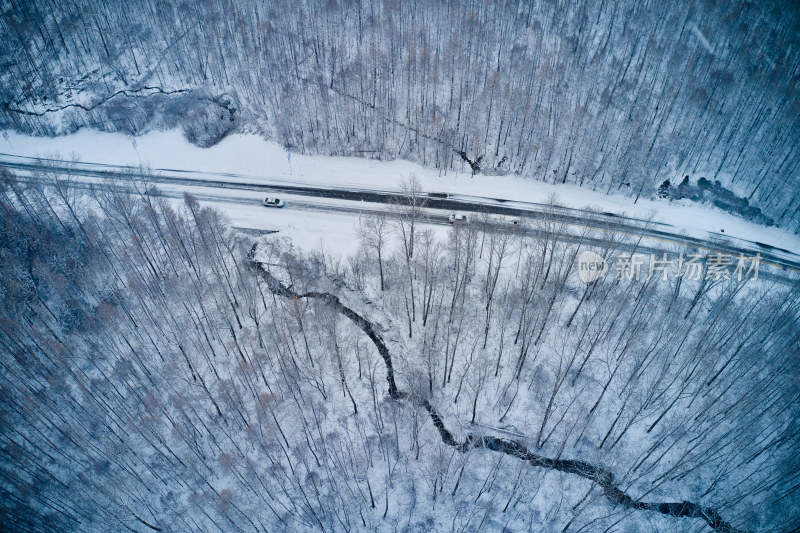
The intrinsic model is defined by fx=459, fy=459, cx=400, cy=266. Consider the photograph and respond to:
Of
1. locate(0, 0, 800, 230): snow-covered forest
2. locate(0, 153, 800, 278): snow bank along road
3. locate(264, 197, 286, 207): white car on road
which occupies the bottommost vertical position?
locate(264, 197, 286, 207): white car on road

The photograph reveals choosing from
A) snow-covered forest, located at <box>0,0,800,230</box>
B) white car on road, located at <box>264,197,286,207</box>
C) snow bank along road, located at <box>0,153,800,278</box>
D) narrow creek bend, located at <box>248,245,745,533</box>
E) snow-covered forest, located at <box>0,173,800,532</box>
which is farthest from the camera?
snow-covered forest, located at <box>0,0,800,230</box>

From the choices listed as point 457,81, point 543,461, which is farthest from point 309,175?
point 543,461

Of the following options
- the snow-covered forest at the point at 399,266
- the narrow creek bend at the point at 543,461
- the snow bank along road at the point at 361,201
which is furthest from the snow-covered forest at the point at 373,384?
the snow bank along road at the point at 361,201

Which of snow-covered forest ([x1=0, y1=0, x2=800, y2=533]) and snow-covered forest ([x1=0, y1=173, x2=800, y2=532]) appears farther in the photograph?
snow-covered forest ([x1=0, y1=0, x2=800, y2=533])

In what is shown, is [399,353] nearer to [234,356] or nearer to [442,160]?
[234,356]

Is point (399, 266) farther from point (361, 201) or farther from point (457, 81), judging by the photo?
point (457, 81)

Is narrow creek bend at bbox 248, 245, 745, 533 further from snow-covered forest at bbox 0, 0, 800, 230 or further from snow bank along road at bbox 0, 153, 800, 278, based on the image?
snow-covered forest at bbox 0, 0, 800, 230

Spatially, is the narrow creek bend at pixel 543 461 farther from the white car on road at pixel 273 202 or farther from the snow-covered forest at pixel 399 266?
the white car on road at pixel 273 202

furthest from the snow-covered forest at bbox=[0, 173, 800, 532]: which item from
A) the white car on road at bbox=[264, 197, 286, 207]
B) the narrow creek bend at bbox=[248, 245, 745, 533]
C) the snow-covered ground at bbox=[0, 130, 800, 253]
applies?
the snow-covered ground at bbox=[0, 130, 800, 253]
